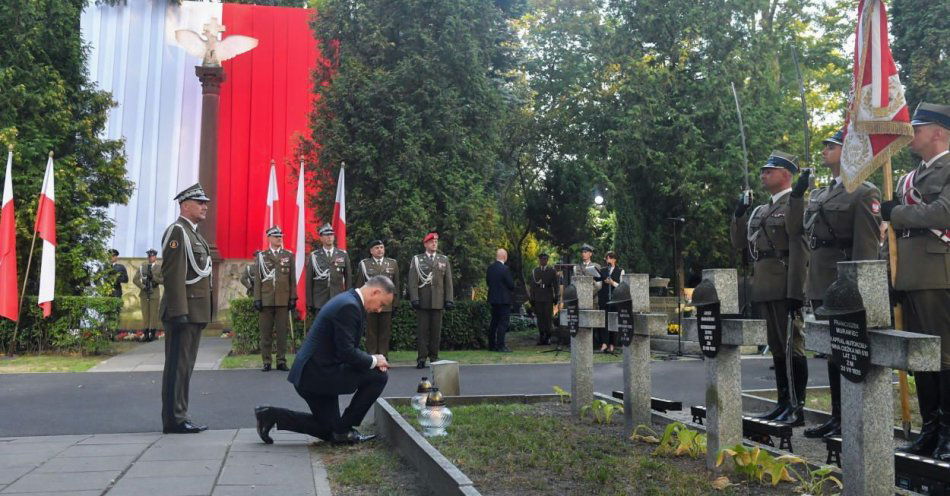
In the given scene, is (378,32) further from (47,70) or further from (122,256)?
(122,256)

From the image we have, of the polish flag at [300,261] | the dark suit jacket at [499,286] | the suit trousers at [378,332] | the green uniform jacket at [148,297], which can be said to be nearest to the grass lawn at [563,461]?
the suit trousers at [378,332]

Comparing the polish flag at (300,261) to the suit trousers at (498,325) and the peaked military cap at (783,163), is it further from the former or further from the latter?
the peaked military cap at (783,163)

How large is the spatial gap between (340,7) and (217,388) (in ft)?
31.4

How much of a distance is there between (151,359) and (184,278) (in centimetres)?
691

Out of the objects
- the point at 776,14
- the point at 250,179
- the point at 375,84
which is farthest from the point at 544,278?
the point at 776,14

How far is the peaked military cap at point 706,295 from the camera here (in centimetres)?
493

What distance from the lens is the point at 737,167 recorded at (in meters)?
20.6

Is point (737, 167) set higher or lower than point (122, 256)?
higher

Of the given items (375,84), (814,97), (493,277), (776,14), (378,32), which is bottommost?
(493,277)

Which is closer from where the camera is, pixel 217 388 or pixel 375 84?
pixel 217 388

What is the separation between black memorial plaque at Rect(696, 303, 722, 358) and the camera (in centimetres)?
484

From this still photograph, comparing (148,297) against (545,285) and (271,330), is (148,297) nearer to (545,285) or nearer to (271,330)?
(271,330)

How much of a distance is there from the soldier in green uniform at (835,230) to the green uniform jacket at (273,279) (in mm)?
8292

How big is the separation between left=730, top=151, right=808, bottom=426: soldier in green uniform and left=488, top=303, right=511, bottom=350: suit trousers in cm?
895
